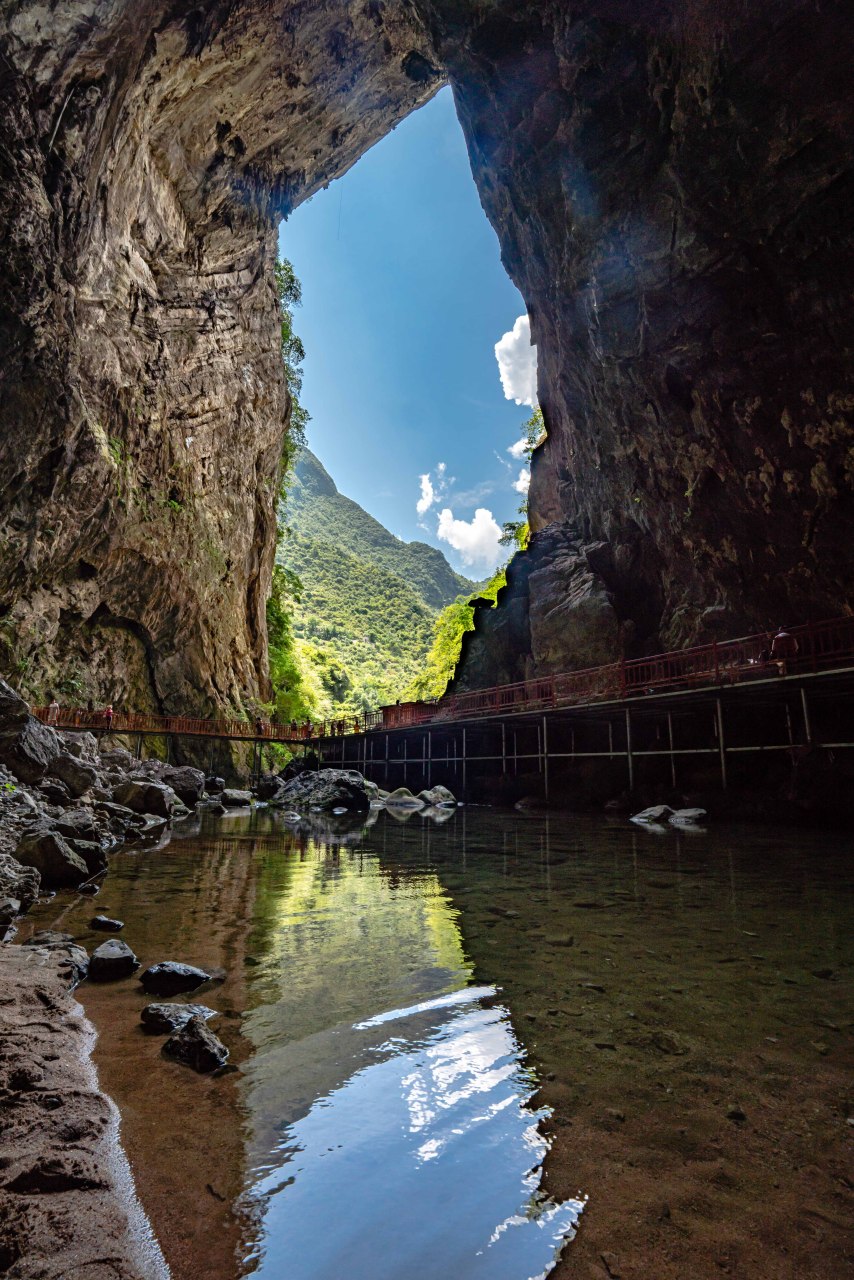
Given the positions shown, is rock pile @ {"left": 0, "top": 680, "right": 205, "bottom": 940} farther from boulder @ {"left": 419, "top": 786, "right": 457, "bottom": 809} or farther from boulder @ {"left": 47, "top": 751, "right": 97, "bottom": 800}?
boulder @ {"left": 419, "top": 786, "right": 457, "bottom": 809}

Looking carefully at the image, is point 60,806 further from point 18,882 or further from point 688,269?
point 688,269

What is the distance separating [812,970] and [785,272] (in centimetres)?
1314

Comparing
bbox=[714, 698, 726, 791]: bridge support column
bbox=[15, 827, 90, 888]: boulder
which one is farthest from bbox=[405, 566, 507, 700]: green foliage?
bbox=[15, 827, 90, 888]: boulder

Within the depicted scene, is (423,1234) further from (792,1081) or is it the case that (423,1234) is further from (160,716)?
(160,716)

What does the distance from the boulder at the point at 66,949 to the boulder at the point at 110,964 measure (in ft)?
0.22

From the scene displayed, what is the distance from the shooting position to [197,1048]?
2580 mm

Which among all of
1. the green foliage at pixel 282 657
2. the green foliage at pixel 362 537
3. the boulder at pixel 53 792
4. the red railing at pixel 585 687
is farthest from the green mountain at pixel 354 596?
the boulder at pixel 53 792

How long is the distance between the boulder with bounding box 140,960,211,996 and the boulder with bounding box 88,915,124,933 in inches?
50.8

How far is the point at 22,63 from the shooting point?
547 inches

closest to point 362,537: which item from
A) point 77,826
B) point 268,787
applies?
point 268,787

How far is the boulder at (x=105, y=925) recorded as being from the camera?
4559mm

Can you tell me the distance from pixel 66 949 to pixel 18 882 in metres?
1.56

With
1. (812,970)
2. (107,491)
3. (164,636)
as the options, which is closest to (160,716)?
(164,636)

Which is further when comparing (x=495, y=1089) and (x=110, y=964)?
(x=110, y=964)
